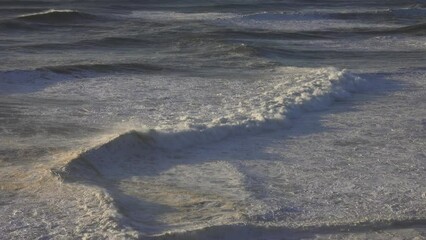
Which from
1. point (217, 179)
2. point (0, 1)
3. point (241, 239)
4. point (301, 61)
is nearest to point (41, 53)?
point (301, 61)

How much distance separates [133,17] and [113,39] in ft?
23.2

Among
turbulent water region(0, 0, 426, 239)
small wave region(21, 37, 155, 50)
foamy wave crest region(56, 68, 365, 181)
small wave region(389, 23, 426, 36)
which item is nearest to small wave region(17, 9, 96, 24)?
small wave region(21, 37, 155, 50)

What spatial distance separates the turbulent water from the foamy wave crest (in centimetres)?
2

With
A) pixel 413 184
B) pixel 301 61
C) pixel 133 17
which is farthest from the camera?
pixel 133 17

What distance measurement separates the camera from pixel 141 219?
22.6ft

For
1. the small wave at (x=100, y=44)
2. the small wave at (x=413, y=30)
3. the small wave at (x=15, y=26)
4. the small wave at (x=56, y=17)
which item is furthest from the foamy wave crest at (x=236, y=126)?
the small wave at (x=56, y=17)

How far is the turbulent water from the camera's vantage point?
22.7 feet

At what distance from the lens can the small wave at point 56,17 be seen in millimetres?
26594

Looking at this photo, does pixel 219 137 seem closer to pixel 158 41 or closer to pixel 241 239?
pixel 241 239

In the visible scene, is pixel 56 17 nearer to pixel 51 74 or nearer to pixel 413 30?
pixel 413 30

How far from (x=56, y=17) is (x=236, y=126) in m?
17.6

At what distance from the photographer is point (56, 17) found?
27.1m

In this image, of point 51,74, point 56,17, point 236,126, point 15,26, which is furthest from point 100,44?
point 236,126

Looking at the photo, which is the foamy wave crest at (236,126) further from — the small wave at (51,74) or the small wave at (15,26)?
the small wave at (15,26)
